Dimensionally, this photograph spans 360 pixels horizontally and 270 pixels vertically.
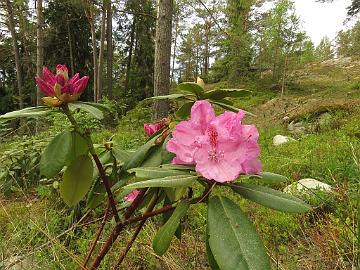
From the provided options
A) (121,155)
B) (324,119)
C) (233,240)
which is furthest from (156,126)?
(324,119)

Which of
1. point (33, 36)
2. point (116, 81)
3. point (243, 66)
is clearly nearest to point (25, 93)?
point (33, 36)

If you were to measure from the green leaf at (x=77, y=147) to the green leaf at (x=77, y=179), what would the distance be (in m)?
0.02

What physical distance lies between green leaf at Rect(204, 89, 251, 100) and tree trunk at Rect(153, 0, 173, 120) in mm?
4014

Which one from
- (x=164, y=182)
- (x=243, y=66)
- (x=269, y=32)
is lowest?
(x=164, y=182)

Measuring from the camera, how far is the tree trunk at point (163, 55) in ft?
16.9

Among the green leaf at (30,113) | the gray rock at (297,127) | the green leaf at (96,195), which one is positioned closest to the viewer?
the green leaf at (30,113)

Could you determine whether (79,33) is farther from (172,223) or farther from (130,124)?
(172,223)

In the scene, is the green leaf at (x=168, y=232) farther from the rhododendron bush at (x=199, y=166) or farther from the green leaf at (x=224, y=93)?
the green leaf at (x=224, y=93)

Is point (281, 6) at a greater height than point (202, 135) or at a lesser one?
greater

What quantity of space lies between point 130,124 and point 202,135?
7.82 meters

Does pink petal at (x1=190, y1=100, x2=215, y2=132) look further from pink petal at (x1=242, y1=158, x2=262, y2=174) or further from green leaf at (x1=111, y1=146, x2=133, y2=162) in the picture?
green leaf at (x1=111, y1=146, x2=133, y2=162)

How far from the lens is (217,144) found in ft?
2.93

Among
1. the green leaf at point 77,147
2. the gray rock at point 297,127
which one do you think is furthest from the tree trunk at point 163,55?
the green leaf at point 77,147

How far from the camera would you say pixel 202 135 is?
0.93m
